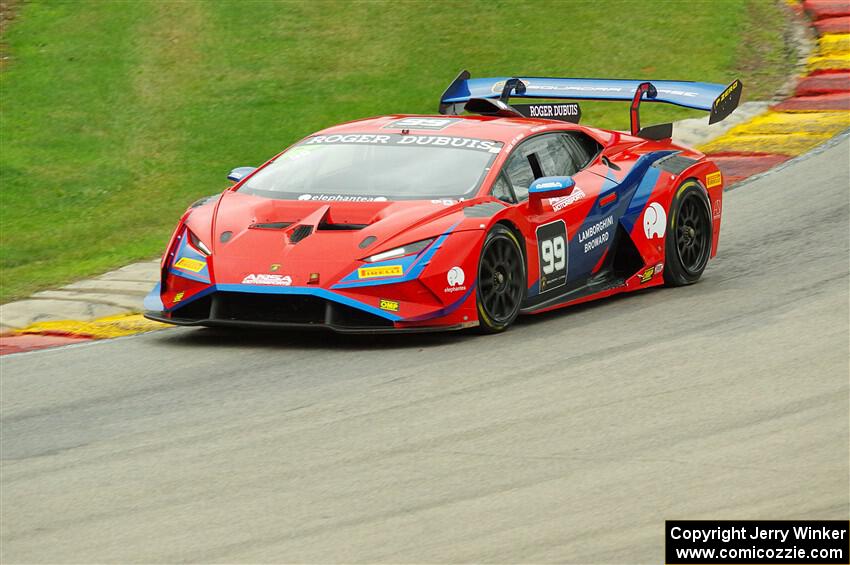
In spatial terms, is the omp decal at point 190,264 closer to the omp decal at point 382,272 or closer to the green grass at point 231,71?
the omp decal at point 382,272

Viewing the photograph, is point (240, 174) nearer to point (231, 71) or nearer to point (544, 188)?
point (544, 188)

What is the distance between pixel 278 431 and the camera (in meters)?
6.36

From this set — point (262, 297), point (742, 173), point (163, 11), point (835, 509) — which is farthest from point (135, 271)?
point (163, 11)

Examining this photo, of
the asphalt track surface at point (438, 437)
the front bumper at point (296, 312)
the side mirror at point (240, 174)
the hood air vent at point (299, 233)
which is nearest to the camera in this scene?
the asphalt track surface at point (438, 437)

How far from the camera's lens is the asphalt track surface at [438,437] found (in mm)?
4996

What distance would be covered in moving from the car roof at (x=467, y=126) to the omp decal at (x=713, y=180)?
1.07 metres

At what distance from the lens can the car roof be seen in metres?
9.16

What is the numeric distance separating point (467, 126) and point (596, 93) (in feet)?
5.22

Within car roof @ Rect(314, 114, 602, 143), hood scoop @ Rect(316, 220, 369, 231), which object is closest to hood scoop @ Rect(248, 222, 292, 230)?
hood scoop @ Rect(316, 220, 369, 231)

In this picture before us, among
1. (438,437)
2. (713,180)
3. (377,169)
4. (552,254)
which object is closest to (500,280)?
(552,254)

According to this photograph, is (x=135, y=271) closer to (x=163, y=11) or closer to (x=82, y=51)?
(x=82, y=51)

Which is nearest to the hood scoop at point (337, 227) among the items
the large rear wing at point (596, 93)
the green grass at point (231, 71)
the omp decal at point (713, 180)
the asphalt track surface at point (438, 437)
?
the asphalt track surface at point (438, 437)

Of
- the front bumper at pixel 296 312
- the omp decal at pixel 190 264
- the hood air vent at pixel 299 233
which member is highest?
the hood air vent at pixel 299 233

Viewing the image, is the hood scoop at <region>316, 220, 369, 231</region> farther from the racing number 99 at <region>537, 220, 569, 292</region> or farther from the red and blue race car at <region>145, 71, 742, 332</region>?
the racing number 99 at <region>537, 220, 569, 292</region>
